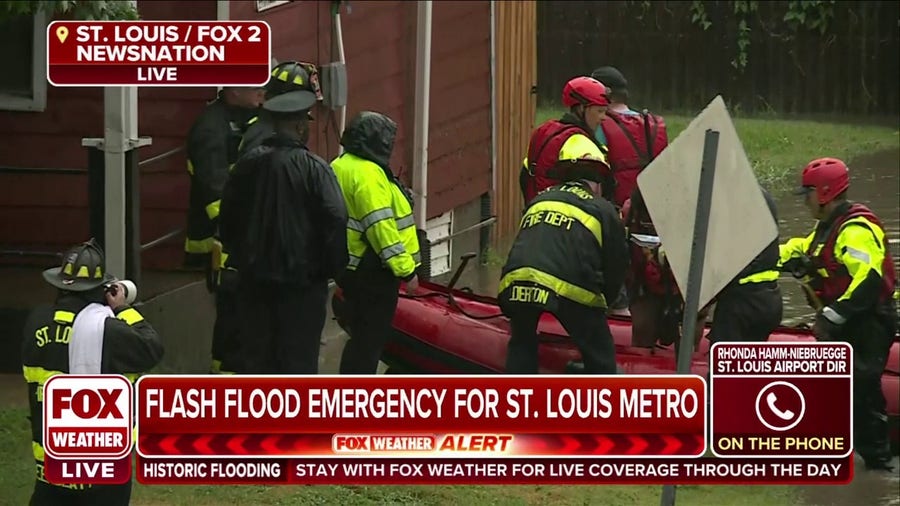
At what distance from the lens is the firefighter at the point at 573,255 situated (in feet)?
31.6

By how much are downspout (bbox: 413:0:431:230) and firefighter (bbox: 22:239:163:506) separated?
6.78 metres

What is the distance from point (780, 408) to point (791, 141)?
50.8 ft

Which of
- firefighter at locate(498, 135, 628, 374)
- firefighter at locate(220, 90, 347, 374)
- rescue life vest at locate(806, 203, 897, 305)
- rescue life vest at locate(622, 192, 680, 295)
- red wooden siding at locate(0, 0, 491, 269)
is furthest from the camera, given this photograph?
red wooden siding at locate(0, 0, 491, 269)

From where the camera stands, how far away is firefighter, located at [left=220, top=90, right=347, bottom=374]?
942cm

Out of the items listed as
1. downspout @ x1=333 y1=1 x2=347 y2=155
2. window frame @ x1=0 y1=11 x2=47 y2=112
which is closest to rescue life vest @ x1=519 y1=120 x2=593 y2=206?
downspout @ x1=333 y1=1 x2=347 y2=155

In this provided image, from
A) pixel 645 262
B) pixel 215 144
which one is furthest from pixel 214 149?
pixel 645 262

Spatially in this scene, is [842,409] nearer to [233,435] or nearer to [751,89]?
[233,435]

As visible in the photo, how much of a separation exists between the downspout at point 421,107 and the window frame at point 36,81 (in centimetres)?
362

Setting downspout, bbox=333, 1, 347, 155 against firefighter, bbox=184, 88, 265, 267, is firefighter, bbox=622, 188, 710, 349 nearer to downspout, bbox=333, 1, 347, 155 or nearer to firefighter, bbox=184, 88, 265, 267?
firefighter, bbox=184, 88, 265, 267

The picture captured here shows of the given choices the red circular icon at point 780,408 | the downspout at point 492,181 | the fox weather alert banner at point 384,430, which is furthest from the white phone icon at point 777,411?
the downspout at point 492,181

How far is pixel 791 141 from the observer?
23.1 meters

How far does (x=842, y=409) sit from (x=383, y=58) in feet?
23.1

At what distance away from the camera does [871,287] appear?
10.3 metres

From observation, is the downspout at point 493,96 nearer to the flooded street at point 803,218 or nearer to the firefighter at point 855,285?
the flooded street at point 803,218
